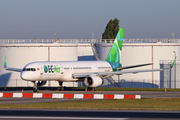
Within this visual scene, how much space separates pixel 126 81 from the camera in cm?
6581

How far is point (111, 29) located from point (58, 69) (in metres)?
54.0

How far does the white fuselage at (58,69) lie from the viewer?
1779 inches

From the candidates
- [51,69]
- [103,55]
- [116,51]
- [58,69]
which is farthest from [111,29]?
[51,69]

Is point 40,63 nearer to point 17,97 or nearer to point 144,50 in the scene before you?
point 17,97

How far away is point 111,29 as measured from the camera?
100188 mm

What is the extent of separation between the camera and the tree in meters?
99.8

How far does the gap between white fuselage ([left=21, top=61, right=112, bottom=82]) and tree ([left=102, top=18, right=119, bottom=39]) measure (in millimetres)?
45695

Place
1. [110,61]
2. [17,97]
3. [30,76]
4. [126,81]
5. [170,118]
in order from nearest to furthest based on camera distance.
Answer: [170,118] < [17,97] < [30,76] < [110,61] < [126,81]

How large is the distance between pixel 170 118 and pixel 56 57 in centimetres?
4975

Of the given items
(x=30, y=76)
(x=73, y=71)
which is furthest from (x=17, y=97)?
(x=73, y=71)

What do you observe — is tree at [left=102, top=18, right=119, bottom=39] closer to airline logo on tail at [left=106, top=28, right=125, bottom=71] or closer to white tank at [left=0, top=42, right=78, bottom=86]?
white tank at [left=0, top=42, right=78, bottom=86]

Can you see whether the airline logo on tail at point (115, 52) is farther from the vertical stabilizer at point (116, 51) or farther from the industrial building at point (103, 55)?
the industrial building at point (103, 55)

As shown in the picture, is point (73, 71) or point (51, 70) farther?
point (73, 71)

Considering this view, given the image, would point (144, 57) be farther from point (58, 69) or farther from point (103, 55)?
point (58, 69)
